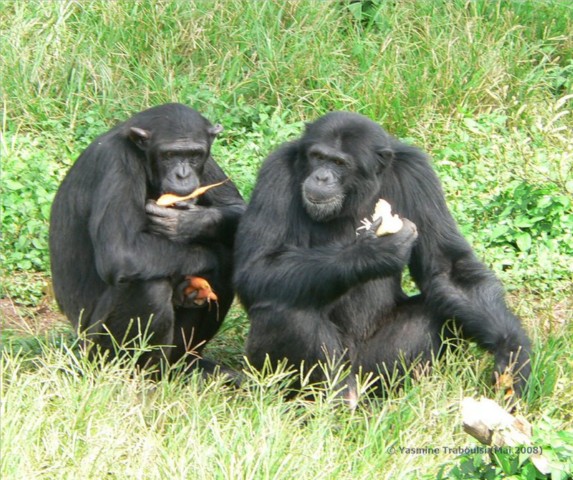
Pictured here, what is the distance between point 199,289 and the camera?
7.30 meters

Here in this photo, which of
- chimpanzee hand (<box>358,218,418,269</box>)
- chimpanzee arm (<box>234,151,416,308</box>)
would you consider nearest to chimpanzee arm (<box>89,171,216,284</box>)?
chimpanzee arm (<box>234,151,416,308</box>)

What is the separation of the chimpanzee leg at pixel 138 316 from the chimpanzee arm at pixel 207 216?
346 mm

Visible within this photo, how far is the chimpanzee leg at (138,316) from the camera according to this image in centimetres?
702

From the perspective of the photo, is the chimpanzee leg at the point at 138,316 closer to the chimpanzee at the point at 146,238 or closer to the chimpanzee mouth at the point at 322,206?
the chimpanzee at the point at 146,238

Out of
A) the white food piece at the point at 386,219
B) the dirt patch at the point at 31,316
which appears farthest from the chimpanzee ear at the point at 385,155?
the dirt patch at the point at 31,316

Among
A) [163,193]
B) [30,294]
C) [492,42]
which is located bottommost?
[30,294]

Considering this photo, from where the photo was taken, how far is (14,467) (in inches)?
213

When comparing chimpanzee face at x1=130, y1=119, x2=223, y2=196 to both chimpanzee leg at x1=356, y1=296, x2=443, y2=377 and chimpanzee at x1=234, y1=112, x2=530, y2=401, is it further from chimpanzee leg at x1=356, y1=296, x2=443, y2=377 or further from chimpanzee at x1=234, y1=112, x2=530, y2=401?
chimpanzee leg at x1=356, y1=296, x2=443, y2=377

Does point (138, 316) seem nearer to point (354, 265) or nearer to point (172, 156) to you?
point (172, 156)

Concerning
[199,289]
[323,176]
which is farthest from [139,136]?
[323,176]

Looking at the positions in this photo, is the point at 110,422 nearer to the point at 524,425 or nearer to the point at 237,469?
the point at 237,469

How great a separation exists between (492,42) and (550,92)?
71 centimetres

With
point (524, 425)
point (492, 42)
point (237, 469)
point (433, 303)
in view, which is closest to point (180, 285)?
point (433, 303)

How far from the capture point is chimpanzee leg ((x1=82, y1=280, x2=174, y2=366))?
7.02m
